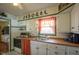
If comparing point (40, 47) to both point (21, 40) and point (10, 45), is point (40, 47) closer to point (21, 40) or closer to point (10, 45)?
point (21, 40)

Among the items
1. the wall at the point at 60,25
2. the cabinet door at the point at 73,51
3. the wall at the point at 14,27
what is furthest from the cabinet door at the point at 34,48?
the cabinet door at the point at 73,51

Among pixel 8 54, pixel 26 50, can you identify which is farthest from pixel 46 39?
pixel 8 54

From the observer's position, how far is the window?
190 centimetres

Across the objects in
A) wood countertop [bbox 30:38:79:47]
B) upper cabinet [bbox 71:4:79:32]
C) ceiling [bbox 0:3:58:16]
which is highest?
ceiling [bbox 0:3:58:16]

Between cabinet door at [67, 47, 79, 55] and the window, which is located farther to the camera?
the window

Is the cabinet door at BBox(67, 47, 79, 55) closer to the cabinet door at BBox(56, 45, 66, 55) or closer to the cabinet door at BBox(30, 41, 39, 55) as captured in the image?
the cabinet door at BBox(56, 45, 66, 55)

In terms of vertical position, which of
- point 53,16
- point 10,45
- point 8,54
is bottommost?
point 8,54

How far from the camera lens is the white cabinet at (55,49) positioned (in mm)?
1854

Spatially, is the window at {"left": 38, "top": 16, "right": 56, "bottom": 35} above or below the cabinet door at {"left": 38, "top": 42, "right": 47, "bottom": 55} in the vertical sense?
above

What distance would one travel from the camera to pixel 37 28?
1937mm

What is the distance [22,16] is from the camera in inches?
75.9

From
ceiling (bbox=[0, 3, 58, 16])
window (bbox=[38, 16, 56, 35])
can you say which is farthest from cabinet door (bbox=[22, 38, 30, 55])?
ceiling (bbox=[0, 3, 58, 16])

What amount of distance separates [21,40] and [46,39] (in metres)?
0.38

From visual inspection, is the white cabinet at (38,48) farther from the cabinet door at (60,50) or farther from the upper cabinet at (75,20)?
the upper cabinet at (75,20)
